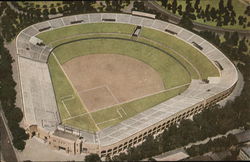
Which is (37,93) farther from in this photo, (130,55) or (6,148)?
(130,55)

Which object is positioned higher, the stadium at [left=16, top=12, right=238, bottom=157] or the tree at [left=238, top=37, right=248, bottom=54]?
the tree at [left=238, top=37, right=248, bottom=54]

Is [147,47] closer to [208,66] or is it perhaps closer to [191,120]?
[208,66]

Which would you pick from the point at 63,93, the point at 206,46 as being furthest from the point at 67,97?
the point at 206,46

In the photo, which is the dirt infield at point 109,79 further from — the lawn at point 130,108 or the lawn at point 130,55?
the lawn at point 130,108

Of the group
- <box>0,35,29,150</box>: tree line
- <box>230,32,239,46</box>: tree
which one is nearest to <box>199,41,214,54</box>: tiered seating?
<box>230,32,239,46</box>: tree

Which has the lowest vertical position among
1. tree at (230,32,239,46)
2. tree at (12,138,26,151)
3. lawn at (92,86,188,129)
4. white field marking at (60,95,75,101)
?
tree at (12,138,26,151)

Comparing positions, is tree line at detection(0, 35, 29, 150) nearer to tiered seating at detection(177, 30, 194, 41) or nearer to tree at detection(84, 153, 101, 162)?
tree at detection(84, 153, 101, 162)

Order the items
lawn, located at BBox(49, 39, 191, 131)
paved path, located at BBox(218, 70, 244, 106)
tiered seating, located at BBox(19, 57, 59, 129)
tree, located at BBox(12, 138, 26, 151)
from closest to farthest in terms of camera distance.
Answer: tree, located at BBox(12, 138, 26, 151) → tiered seating, located at BBox(19, 57, 59, 129) → lawn, located at BBox(49, 39, 191, 131) → paved path, located at BBox(218, 70, 244, 106)
